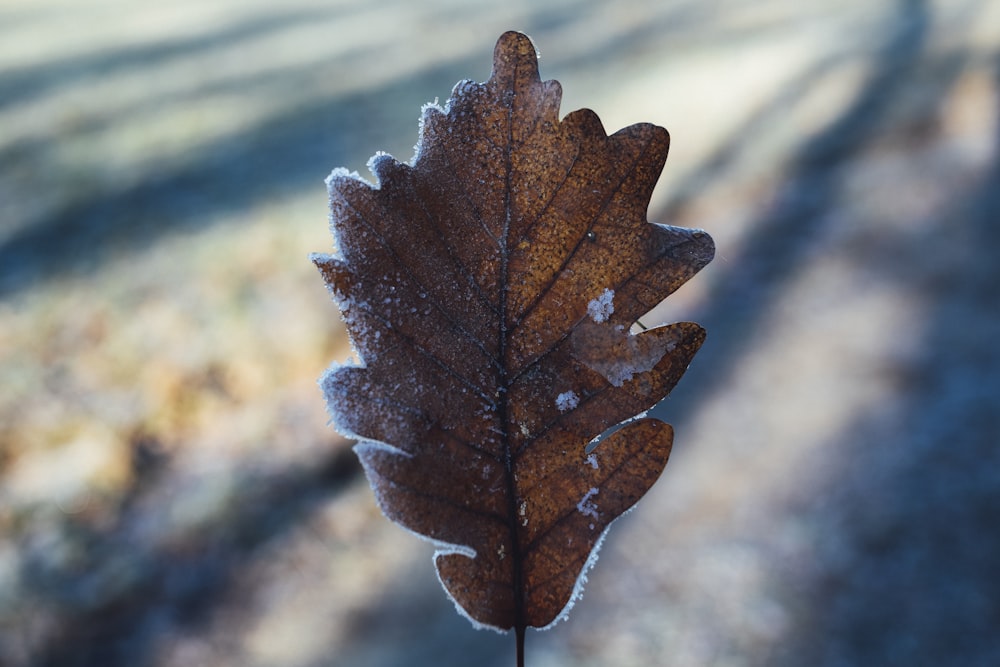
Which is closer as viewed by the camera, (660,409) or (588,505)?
(588,505)

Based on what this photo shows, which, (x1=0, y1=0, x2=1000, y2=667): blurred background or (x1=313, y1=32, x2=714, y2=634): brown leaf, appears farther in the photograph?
(x1=0, y1=0, x2=1000, y2=667): blurred background

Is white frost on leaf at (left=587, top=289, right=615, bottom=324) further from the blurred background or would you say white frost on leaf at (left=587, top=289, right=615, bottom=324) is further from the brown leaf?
the blurred background

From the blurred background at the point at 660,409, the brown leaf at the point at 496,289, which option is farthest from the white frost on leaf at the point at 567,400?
the blurred background at the point at 660,409

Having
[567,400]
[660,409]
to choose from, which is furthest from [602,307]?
[660,409]

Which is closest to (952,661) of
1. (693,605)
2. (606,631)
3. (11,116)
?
(693,605)

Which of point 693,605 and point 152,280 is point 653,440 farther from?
point 152,280

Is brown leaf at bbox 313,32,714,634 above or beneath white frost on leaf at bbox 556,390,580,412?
above

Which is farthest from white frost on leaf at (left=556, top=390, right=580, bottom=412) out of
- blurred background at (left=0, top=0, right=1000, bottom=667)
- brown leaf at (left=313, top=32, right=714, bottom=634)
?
blurred background at (left=0, top=0, right=1000, bottom=667)

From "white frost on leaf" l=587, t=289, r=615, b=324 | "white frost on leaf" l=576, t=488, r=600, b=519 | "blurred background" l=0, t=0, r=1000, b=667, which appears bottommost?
"white frost on leaf" l=576, t=488, r=600, b=519

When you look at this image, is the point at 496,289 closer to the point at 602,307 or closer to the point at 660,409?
the point at 602,307
